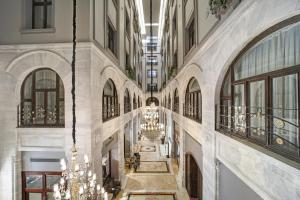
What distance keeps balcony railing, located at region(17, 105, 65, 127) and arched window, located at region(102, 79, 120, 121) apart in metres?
1.90

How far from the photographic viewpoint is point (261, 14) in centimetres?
355

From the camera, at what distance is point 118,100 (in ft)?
38.6

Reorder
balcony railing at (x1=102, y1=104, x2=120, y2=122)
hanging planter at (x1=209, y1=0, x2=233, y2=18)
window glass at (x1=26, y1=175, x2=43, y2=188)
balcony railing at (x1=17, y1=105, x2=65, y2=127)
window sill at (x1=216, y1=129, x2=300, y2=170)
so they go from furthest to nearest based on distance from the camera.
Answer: balcony railing at (x1=102, y1=104, x2=120, y2=122) → window glass at (x1=26, y1=175, x2=43, y2=188) → balcony railing at (x1=17, y1=105, x2=65, y2=127) → hanging planter at (x1=209, y1=0, x2=233, y2=18) → window sill at (x1=216, y1=129, x2=300, y2=170)

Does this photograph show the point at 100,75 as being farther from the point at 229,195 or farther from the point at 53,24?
the point at 229,195

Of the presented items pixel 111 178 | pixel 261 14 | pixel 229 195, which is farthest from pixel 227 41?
pixel 111 178

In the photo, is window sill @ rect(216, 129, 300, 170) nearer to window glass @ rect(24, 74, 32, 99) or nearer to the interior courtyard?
the interior courtyard

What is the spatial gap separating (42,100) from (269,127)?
21.6 feet

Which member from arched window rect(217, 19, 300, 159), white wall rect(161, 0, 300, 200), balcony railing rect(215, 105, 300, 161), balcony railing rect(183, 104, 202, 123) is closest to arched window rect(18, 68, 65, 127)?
white wall rect(161, 0, 300, 200)

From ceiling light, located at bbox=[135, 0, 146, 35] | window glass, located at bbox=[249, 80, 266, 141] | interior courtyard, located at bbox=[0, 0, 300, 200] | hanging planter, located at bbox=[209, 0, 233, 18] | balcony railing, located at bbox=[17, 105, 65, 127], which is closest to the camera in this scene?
interior courtyard, located at bbox=[0, 0, 300, 200]

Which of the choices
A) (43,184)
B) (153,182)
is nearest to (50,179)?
(43,184)

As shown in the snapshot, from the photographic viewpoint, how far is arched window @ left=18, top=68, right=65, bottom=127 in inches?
287

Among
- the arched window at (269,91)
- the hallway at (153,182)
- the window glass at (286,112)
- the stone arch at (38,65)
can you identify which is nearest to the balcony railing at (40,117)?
the stone arch at (38,65)

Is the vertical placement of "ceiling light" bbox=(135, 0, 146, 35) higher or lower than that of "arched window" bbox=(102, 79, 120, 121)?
higher

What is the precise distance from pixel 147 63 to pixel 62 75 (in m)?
30.1
